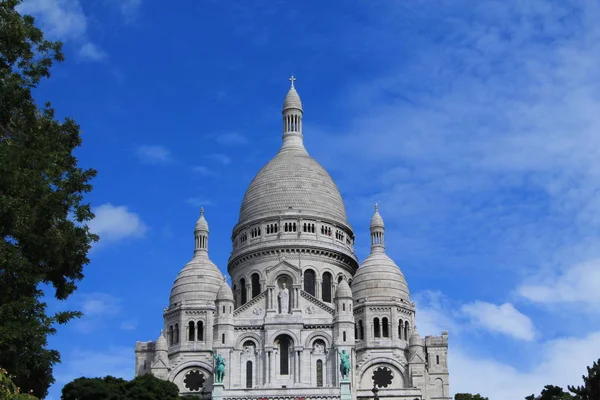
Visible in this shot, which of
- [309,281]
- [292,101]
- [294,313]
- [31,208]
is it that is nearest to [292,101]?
[292,101]

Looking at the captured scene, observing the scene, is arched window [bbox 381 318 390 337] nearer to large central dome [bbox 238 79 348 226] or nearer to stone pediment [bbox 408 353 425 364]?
stone pediment [bbox 408 353 425 364]

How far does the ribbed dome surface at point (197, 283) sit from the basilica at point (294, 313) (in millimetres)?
100

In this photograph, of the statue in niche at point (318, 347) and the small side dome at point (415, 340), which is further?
the small side dome at point (415, 340)

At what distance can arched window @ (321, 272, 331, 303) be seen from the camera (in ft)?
289

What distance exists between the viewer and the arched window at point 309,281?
87.4 meters

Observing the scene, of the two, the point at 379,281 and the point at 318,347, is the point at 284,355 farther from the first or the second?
Answer: the point at 379,281

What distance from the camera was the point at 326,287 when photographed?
3489 inches

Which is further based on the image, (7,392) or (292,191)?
(292,191)

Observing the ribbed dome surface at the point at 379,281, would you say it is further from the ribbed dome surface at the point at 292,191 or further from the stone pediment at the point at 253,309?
the stone pediment at the point at 253,309

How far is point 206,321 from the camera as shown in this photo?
85.2 meters

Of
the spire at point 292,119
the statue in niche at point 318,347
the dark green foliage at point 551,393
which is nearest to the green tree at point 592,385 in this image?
the dark green foliage at point 551,393

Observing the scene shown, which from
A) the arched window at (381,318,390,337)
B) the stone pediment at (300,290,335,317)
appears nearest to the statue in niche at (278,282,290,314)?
the stone pediment at (300,290,335,317)

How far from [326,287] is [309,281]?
5.54ft

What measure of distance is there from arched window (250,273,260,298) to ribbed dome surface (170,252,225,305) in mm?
2523
